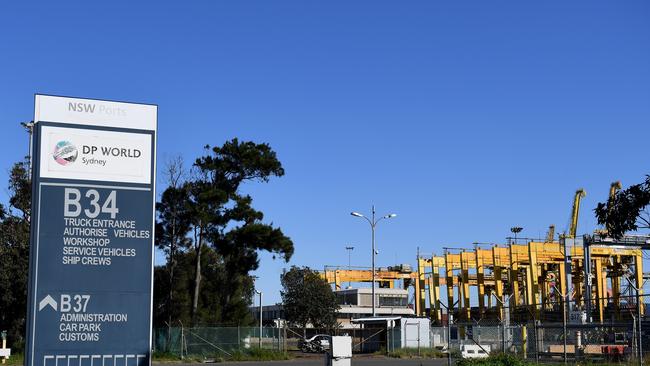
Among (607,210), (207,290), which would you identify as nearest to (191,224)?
(207,290)

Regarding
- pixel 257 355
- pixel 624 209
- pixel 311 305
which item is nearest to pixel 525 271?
pixel 311 305

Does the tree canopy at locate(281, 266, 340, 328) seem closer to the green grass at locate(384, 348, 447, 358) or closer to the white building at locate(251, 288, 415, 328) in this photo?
the green grass at locate(384, 348, 447, 358)

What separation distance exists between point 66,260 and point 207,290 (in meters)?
40.4

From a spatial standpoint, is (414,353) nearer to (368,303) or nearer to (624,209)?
(624,209)

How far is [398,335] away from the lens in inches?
2019

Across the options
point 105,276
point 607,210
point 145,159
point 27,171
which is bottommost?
point 105,276

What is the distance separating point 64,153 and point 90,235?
1.57 metres

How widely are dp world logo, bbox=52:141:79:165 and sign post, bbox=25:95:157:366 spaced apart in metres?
0.02

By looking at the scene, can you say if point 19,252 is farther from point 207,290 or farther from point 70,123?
point 70,123

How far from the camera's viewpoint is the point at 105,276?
1541 centimetres

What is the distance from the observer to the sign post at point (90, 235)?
15.0 meters

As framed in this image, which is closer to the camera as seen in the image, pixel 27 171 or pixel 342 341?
pixel 342 341

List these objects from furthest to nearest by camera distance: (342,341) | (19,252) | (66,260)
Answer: (19,252) → (66,260) → (342,341)

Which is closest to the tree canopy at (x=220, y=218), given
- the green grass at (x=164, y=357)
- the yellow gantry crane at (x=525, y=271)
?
the green grass at (x=164, y=357)
